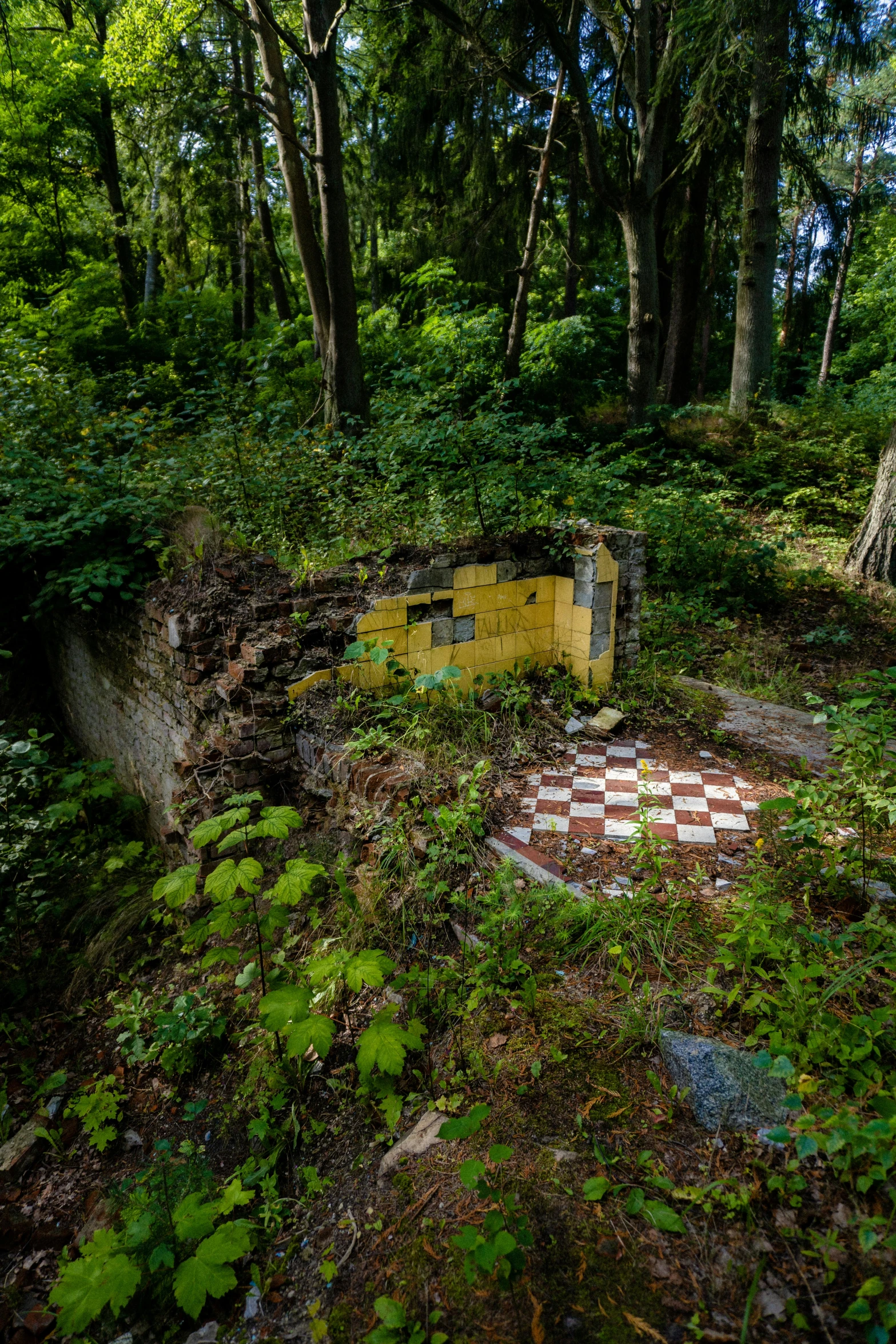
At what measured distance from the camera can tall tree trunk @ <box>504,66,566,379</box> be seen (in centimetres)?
968

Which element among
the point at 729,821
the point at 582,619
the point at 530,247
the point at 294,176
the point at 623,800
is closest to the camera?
the point at 729,821

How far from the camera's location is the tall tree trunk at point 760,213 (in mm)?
8469

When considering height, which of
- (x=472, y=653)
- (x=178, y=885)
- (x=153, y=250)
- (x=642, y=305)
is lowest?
(x=178, y=885)

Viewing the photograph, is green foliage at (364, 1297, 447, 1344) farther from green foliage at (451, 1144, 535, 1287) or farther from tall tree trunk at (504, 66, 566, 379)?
tall tree trunk at (504, 66, 566, 379)

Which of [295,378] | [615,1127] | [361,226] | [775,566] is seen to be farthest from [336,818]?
[361,226]

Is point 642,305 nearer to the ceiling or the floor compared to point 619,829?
nearer to the ceiling

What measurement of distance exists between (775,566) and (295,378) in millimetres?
6842

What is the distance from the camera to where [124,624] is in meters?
5.09

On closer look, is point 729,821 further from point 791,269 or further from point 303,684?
point 791,269

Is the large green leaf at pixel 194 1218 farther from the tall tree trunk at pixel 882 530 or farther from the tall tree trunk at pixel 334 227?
the tall tree trunk at pixel 882 530

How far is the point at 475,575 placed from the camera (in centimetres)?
425

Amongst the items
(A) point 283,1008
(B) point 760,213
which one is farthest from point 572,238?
(A) point 283,1008

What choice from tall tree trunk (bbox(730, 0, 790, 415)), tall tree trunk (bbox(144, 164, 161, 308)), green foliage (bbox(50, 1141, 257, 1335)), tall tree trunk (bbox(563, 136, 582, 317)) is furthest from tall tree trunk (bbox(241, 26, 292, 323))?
green foliage (bbox(50, 1141, 257, 1335))

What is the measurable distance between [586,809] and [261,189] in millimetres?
10747
